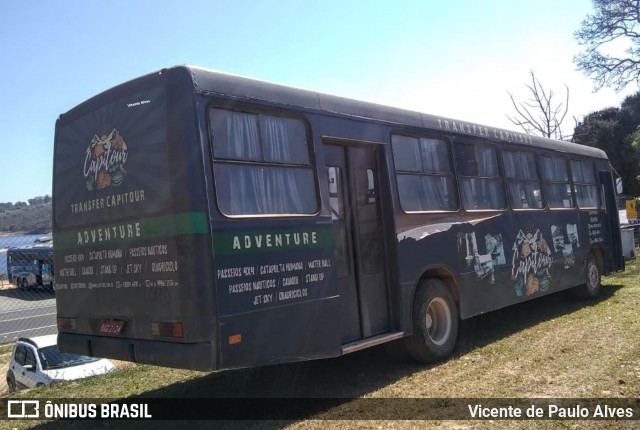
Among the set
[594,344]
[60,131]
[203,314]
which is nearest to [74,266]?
[60,131]

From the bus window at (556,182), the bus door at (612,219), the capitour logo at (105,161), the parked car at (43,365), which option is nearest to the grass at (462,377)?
the capitour logo at (105,161)

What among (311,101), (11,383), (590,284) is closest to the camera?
(311,101)

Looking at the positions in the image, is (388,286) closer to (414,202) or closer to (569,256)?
(414,202)

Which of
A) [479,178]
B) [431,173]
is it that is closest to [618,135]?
[479,178]

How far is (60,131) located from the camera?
248 inches

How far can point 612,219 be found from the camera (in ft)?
42.3

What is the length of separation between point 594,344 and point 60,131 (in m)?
7.15

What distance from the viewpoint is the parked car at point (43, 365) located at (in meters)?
10.2

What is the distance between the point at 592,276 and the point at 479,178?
4998 mm

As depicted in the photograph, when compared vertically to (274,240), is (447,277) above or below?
below

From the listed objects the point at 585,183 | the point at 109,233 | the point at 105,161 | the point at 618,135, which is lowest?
the point at 109,233

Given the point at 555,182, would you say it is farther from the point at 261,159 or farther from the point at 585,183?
the point at 261,159

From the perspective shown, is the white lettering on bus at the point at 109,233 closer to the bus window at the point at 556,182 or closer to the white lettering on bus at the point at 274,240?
the white lettering on bus at the point at 274,240

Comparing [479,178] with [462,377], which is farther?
[479,178]
